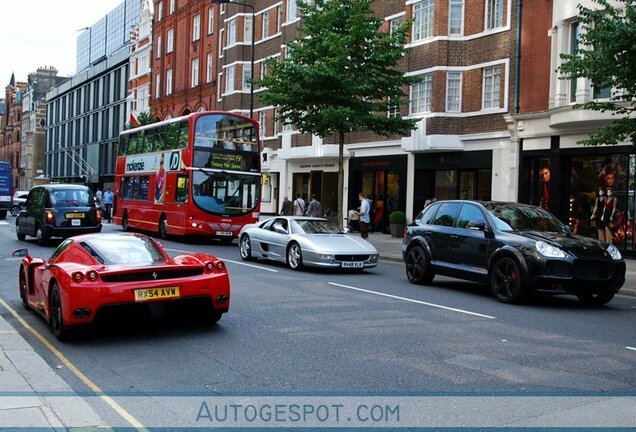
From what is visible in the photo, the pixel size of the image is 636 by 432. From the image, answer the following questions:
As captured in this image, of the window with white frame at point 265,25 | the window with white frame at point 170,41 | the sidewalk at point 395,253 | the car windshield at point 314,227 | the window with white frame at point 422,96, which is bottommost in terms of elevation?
the sidewalk at point 395,253

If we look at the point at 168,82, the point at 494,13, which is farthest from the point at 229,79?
the point at 494,13

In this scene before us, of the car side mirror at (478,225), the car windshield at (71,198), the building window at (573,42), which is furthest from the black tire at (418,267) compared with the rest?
the car windshield at (71,198)

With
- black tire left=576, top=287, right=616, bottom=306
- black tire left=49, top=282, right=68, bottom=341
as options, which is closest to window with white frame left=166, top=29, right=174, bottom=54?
black tire left=576, top=287, right=616, bottom=306

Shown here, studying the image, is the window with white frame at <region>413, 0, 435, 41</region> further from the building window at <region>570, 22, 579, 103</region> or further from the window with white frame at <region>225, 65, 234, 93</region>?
the window with white frame at <region>225, 65, 234, 93</region>

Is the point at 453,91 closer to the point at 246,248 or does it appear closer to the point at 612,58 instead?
the point at 246,248

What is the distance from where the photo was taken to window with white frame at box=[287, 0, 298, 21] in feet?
121

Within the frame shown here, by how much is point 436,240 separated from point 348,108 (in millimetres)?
9091

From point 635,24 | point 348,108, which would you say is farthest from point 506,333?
point 348,108

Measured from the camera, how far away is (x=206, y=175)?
74.1 ft

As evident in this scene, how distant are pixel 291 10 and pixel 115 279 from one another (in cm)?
3202

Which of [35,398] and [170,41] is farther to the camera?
[170,41]

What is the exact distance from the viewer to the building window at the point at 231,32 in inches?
1690

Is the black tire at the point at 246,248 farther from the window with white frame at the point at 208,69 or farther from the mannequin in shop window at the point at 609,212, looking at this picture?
the window with white frame at the point at 208,69

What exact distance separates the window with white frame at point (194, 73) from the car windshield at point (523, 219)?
4160 centimetres
